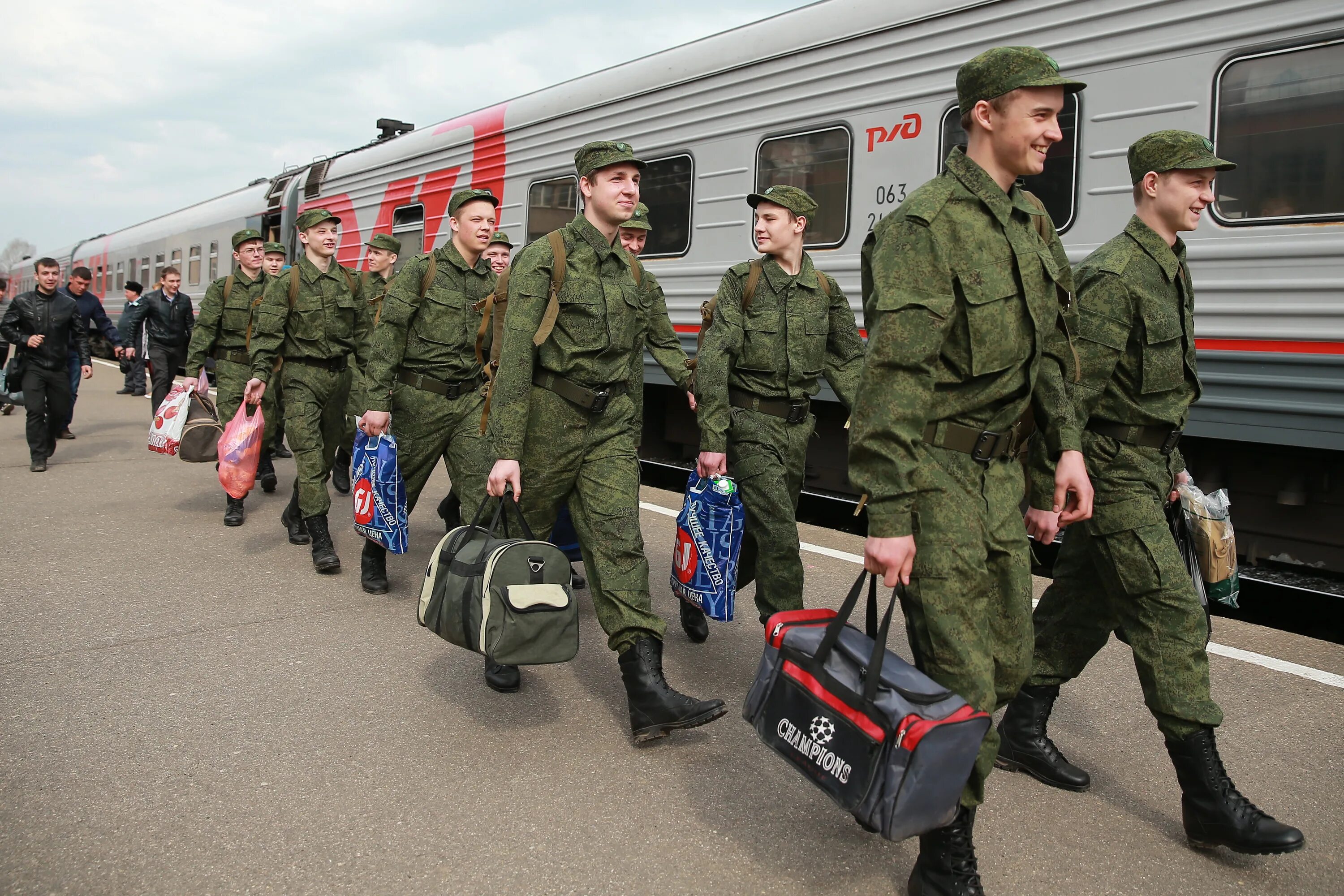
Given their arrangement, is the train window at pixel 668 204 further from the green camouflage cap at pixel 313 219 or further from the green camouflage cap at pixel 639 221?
the green camouflage cap at pixel 313 219

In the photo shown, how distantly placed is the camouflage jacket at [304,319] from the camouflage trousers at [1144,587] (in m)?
4.36

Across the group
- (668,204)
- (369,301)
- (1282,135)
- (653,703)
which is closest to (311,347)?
(369,301)

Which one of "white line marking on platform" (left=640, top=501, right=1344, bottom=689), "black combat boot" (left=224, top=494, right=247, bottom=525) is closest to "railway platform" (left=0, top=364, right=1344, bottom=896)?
"white line marking on platform" (left=640, top=501, right=1344, bottom=689)

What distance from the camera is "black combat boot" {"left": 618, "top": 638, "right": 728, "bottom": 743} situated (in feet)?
11.3

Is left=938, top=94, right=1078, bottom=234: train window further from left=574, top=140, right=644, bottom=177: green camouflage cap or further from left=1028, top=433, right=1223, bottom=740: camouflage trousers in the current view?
left=1028, top=433, right=1223, bottom=740: camouflage trousers

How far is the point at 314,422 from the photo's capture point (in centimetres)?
623

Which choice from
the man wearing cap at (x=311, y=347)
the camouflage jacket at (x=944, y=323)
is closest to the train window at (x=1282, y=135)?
the camouflage jacket at (x=944, y=323)

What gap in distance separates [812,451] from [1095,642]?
401 centimetres

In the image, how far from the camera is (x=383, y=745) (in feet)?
11.5

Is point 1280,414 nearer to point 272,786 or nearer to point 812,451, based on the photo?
point 812,451

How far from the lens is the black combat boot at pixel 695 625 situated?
15.4 ft

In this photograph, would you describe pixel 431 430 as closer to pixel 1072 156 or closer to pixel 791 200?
pixel 791 200

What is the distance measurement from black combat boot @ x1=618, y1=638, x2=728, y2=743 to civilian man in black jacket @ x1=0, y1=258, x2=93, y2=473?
7.50 metres

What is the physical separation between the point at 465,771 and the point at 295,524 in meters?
3.67
